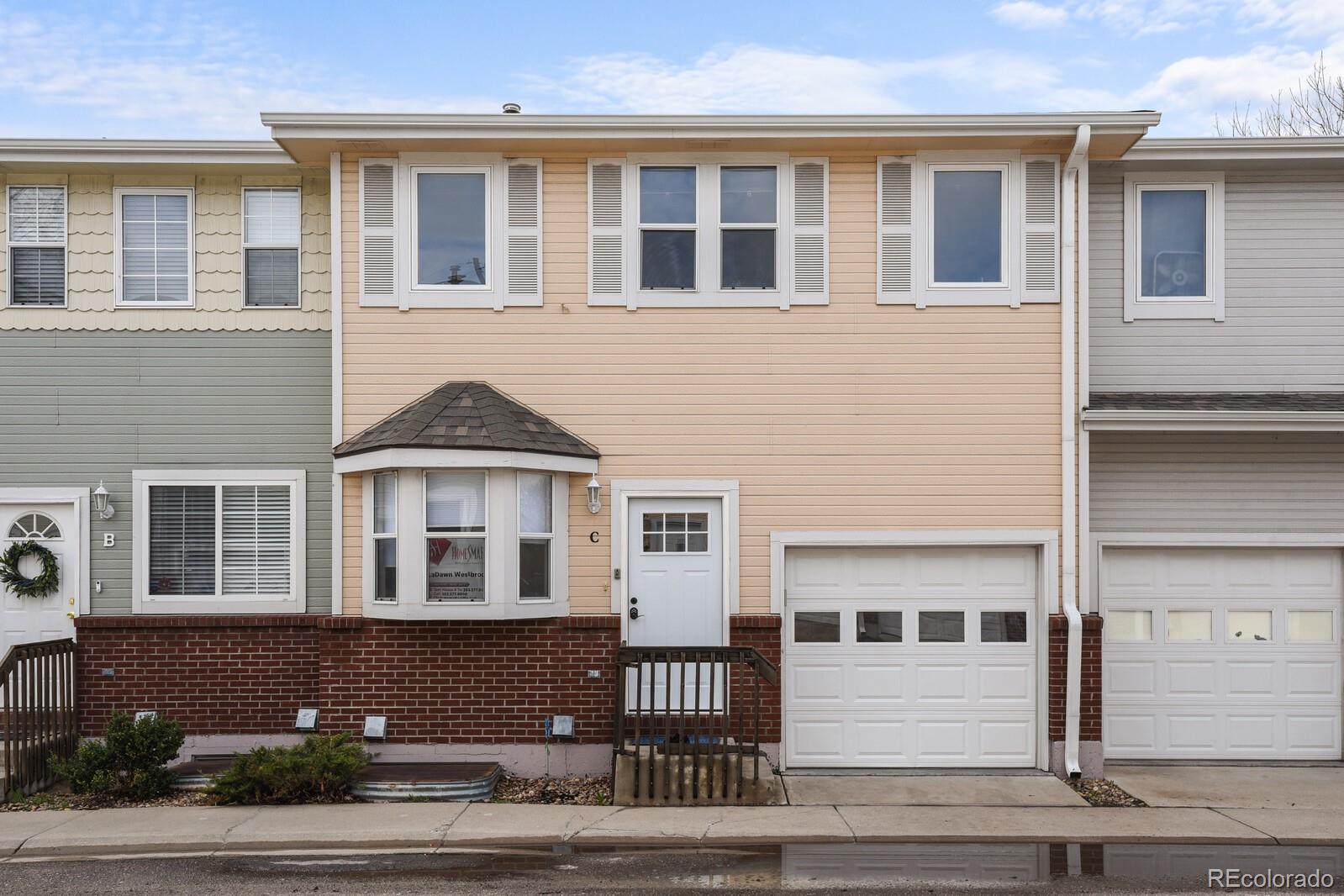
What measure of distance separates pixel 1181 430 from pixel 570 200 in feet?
19.6

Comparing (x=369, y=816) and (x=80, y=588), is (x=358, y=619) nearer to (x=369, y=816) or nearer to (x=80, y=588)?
(x=369, y=816)

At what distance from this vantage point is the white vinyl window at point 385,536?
872 centimetres

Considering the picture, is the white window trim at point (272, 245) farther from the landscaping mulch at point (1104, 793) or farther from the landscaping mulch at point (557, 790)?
the landscaping mulch at point (1104, 793)

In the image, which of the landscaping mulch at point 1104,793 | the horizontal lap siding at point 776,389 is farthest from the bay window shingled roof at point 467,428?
the landscaping mulch at point 1104,793

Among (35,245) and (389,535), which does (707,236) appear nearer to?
(389,535)

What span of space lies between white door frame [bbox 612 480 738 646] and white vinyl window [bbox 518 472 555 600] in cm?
60

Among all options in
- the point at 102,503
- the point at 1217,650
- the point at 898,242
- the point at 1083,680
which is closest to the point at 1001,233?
the point at 898,242

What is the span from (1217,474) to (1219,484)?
98 millimetres

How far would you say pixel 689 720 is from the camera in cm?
892

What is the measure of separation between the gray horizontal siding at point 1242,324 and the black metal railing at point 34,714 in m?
9.89

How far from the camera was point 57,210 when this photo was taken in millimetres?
9586

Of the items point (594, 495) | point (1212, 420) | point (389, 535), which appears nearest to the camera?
point (389, 535)

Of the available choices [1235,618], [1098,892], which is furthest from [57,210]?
[1235,618]

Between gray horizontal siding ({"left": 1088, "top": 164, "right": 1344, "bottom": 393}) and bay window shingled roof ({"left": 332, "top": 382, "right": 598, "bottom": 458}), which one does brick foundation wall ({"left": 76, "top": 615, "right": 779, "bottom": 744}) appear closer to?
bay window shingled roof ({"left": 332, "top": 382, "right": 598, "bottom": 458})
